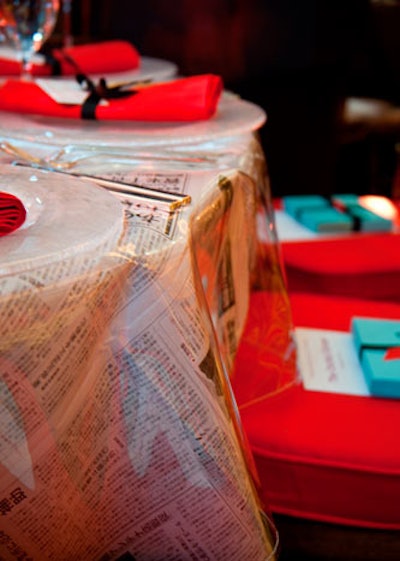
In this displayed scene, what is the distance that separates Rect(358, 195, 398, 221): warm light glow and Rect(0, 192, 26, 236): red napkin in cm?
126

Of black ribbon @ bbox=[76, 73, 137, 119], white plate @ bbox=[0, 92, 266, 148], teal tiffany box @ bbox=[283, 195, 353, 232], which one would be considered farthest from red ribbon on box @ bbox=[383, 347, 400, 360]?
teal tiffany box @ bbox=[283, 195, 353, 232]

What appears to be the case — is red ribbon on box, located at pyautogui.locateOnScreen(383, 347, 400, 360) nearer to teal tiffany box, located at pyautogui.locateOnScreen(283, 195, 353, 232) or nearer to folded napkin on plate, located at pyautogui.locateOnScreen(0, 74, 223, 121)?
folded napkin on plate, located at pyautogui.locateOnScreen(0, 74, 223, 121)

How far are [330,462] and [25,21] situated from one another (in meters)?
0.90

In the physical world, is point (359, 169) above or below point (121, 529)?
below

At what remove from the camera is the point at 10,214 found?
16.8 inches

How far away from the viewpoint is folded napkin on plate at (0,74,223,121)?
87cm

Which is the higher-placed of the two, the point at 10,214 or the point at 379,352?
the point at 10,214

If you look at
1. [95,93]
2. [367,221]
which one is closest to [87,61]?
[95,93]

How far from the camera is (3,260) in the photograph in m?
0.38

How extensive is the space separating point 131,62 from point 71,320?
1.11m

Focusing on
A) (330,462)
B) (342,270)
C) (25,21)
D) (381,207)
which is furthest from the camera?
(381,207)

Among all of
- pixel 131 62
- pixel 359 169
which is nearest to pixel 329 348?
pixel 131 62

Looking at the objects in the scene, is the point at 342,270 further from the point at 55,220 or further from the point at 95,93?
the point at 55,220

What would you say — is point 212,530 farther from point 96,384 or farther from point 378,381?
point 378,381
